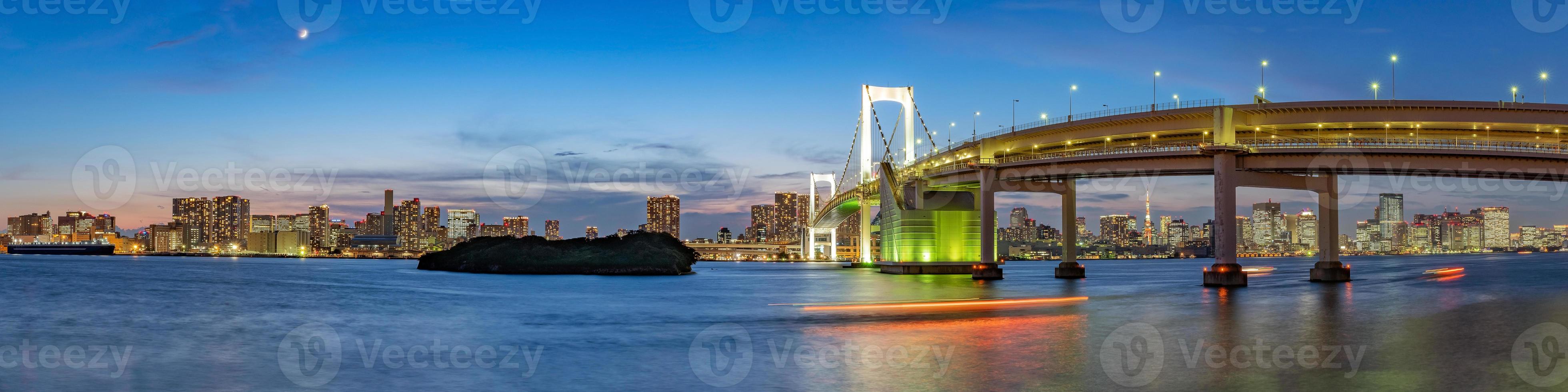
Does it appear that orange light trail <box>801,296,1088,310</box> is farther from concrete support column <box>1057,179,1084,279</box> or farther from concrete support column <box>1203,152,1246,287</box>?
concrete support column <box>1057,179,1084,279</box>

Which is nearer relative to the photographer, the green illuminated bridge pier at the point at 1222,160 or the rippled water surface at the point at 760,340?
the rippled water surface at the point at 760,340

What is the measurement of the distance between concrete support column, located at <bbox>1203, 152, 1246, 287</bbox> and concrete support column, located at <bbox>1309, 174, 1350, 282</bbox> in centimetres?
710

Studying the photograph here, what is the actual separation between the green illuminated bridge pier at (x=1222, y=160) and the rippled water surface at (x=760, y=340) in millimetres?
5745

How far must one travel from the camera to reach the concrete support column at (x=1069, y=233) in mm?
67750

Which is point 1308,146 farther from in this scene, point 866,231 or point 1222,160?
point 866,231

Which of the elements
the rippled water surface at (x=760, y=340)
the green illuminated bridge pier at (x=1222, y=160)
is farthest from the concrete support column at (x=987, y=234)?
the rippled water surface at (x=760, y=340)

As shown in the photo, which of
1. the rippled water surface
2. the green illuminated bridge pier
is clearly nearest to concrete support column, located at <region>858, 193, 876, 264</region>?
the green illuminated bridge pier

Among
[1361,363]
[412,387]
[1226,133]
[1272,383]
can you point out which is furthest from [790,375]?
[1226,133]

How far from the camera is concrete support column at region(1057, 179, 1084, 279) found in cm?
6775

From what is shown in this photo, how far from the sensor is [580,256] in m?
89.9

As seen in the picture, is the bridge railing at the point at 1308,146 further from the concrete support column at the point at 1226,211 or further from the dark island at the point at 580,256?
the dark island at the point at 580,256

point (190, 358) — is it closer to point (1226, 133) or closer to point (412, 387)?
point (412, 387)

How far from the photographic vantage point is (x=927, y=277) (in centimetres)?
6800

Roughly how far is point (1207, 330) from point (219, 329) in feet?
91.8
